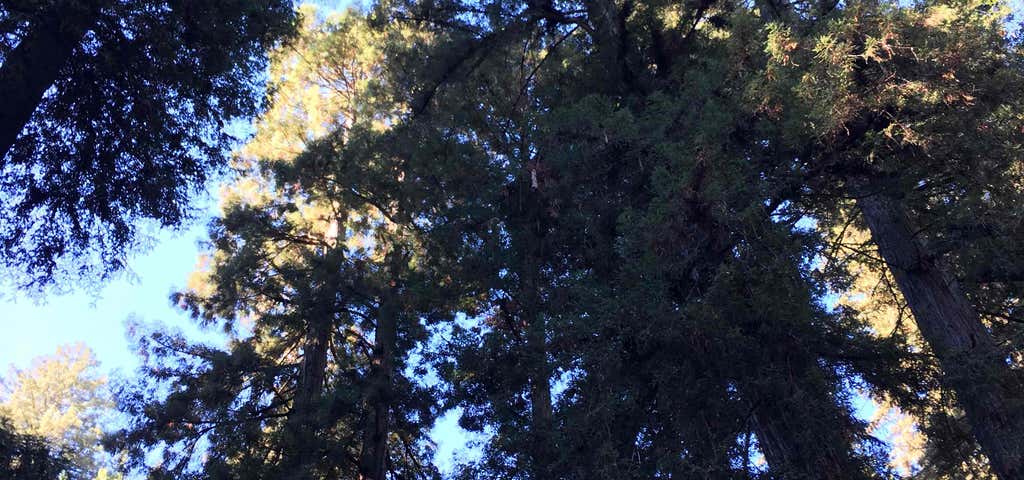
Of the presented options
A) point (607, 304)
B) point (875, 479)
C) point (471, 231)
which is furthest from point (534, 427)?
point (471, 231)

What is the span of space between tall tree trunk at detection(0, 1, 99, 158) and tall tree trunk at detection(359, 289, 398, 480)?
15.2 feet

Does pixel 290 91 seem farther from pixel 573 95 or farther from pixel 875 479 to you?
pixel 875 479

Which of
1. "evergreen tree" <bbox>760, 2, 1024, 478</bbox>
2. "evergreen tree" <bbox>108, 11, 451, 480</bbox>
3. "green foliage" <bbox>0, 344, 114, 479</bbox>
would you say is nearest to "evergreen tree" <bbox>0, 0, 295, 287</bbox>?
"evergreen tree" <bbox>108, 11, 451, 480</bbox>

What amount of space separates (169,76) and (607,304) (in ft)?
15.3

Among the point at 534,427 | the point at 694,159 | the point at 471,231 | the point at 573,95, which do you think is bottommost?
the point at 534,427

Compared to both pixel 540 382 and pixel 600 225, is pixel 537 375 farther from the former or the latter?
pixel 600 225

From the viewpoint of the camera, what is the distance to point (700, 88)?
5320mm

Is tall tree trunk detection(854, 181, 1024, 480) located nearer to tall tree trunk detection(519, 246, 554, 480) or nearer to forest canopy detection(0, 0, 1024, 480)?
forest canopy detection(0, 0, 1024, 480)

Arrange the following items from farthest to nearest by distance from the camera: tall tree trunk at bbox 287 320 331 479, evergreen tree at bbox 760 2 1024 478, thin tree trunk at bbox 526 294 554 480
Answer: tall tree trunk at bbox 287 320 331 479 → thin tree trunk at bbox 526 294 554 480 → evergreen tree at bbox 760 2 1024 478

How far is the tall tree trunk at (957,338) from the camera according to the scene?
14.3 ft

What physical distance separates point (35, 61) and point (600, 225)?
5.11m

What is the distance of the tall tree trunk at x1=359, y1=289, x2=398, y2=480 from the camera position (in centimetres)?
828

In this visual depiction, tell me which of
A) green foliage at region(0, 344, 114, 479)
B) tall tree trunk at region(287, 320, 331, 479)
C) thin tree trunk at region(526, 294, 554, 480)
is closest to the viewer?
thin tree trunk at region(526, 294, 554, 480)

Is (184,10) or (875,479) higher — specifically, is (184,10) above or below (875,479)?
above
